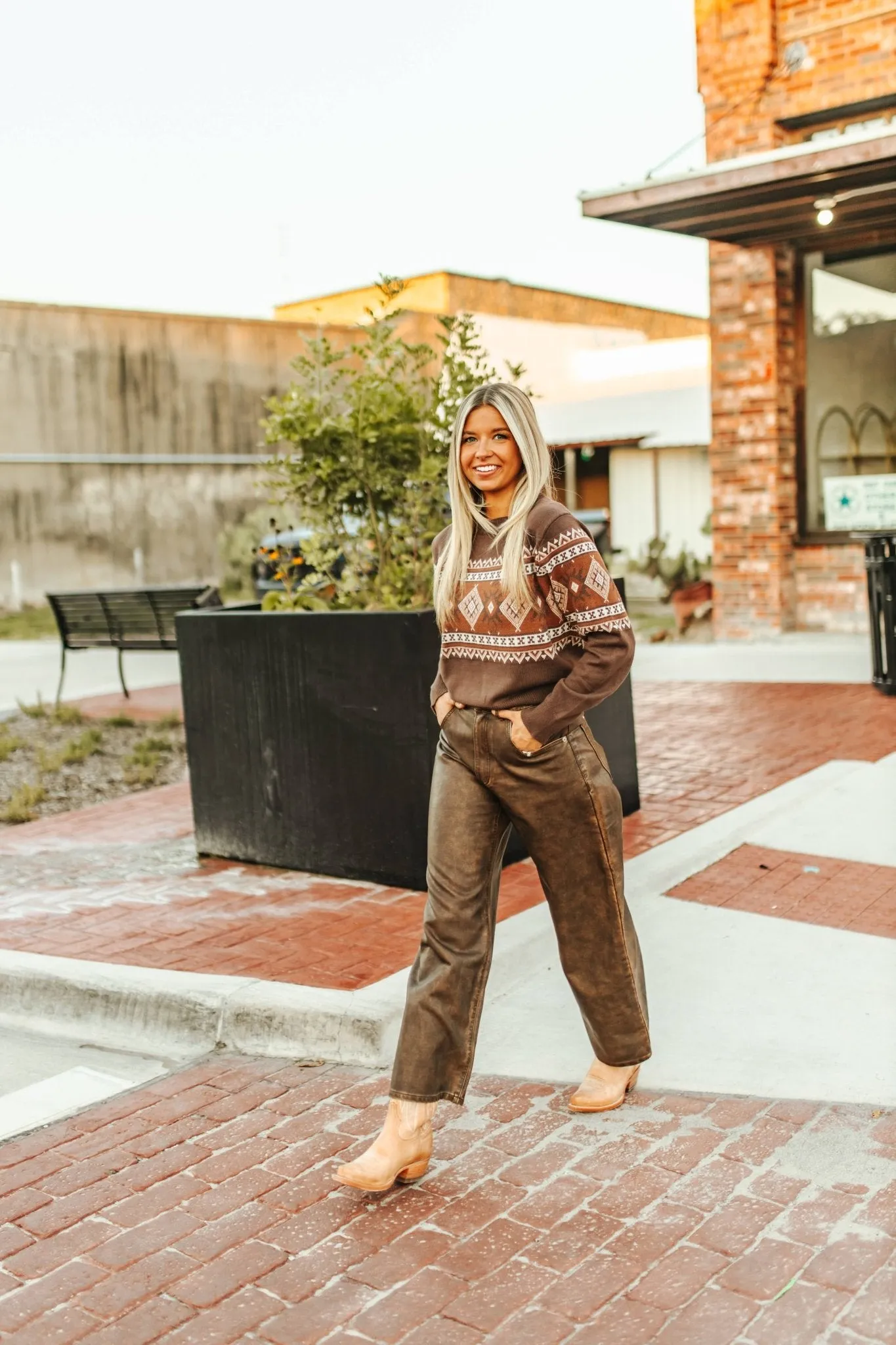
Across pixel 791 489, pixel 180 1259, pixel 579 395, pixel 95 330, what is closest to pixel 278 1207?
pixel 180 1259

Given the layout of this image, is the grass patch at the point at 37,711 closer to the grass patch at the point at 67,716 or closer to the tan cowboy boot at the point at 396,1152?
the grass patch at the point at 67,716

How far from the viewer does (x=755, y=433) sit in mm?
12828

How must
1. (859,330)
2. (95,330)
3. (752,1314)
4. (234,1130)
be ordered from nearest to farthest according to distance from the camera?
(752,1314) < (234,1130) < (859,330) < (95,330)

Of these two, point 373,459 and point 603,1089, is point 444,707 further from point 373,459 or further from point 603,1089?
point 373,459

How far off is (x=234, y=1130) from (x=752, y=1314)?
153 cm

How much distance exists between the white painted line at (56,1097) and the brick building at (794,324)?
9479mm

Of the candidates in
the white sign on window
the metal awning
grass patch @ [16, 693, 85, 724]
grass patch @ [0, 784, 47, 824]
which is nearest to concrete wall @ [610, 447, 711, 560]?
the white sign on window

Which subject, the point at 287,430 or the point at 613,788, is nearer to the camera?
the point at 613,788

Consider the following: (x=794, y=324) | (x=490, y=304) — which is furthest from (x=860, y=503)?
(x=490, y=304)

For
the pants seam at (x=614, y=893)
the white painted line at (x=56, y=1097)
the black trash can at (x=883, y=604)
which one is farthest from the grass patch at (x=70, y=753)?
the pants seam at (x=614, y=893)

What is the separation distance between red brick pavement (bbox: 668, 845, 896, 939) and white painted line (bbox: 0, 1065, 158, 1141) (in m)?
2.30

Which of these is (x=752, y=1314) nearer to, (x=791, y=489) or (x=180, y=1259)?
(x=180, y=1259)

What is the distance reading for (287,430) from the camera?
5.86 metres

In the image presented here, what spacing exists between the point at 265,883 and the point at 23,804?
8.00ft
